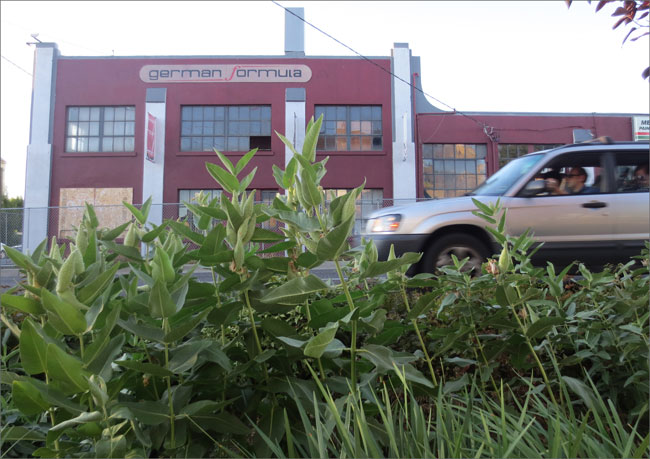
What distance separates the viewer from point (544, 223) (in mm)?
4512

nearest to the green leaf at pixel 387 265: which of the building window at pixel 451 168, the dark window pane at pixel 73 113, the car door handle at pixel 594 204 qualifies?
the car door handle at pixel 594 204

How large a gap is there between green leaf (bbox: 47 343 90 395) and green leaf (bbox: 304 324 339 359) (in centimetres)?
34

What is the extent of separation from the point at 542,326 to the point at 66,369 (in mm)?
964

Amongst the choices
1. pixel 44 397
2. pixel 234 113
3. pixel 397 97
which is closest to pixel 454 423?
pixel 44 397

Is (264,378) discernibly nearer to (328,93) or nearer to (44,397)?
(44,397)

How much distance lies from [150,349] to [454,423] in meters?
0.62

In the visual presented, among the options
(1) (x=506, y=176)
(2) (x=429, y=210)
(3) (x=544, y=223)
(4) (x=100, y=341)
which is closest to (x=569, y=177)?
(1) (x=506, y=176)

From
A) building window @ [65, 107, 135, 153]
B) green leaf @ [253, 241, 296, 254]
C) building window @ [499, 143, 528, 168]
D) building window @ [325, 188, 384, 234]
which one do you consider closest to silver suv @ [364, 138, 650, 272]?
building window @ [325, 188, 384, 234]

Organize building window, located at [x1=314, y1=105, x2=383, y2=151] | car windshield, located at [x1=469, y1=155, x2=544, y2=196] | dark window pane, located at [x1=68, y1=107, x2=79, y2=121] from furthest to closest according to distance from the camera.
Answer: dark window pane, located at [x1=68, y1=107, x2=79, y2=121]
building window, located at [x1=314, y1=105, x2=383, y2=151]
car windshield, located at [x1=469, y1=155, x2=544, y2=196]

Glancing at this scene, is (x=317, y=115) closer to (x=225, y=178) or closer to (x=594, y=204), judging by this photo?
(x=594, y=204)

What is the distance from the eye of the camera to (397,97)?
243 inches

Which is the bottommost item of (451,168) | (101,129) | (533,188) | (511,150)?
(533,188)

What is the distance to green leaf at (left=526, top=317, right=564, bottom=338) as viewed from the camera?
105 cm

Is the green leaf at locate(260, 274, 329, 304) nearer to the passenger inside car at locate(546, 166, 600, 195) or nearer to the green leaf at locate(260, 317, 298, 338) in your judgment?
the green leaf at locate(260, 317, 298, 338)
